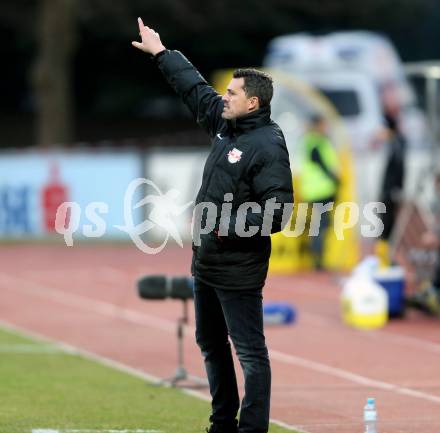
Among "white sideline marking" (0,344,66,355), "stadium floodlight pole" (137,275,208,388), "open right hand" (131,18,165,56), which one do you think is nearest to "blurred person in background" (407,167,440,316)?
"white sideline marking" (0,344,66,355)

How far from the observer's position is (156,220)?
23.7 meters

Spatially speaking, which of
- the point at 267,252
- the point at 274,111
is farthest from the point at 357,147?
the point at 267,252

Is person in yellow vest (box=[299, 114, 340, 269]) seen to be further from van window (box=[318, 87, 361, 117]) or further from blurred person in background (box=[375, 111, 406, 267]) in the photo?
van window (box=[318, 87, 361, 117])

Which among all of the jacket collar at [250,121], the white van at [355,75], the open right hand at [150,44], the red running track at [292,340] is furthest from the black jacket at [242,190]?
the white van at [355,75]

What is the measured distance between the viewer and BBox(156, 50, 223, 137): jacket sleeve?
25.5ft

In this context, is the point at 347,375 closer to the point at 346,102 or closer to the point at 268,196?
the point at 268,196

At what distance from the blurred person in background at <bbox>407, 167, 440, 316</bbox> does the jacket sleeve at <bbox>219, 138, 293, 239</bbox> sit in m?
7.51

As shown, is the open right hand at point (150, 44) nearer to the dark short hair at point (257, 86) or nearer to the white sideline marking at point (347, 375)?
the dark short hair at point (257, 86)

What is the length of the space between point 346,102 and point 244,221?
22394 millimetres

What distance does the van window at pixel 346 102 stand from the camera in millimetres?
29234

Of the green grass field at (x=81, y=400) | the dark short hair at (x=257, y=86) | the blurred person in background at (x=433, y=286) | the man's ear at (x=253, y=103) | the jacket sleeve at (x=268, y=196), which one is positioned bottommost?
the green grass field at (x=81, y=400)

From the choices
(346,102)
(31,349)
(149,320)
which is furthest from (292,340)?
(346,102)

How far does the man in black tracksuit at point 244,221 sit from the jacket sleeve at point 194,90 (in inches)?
6.4

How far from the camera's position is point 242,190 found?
7.34 m
